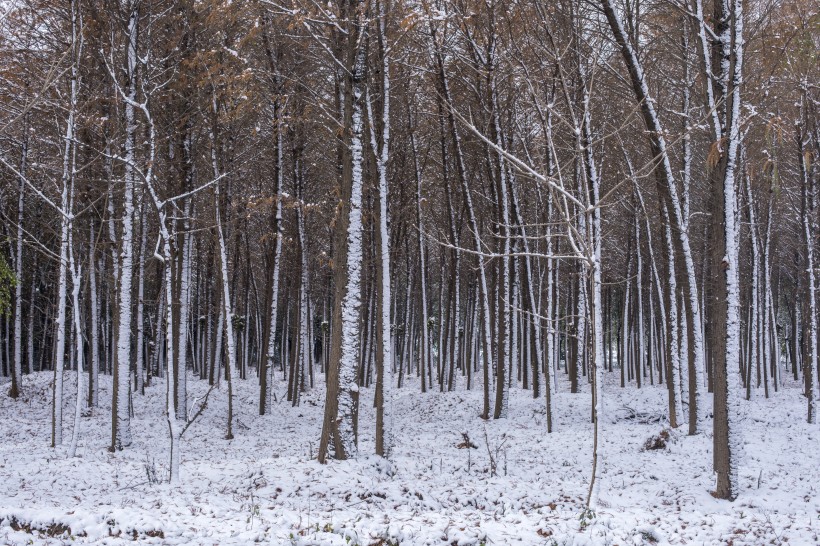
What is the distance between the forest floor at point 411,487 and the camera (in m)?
6.41

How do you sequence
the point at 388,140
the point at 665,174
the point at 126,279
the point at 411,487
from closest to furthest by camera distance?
the point at 411,487 < the point at 388,140 < the point at 665,174 < the point at 126,279

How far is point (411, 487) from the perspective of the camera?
30.5 ft

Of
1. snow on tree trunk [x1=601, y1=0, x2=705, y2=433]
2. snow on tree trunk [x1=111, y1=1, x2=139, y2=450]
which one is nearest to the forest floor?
snow on tree trunk [x1=111, y1=1, x2=139, y2=450]

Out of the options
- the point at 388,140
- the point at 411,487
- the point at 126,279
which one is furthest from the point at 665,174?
the point at 126,279

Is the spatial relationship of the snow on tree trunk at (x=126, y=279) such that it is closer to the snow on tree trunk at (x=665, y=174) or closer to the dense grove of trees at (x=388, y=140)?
the dense grove of trees at (x=388, y=140)

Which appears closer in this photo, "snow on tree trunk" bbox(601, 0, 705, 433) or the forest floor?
the forest floor

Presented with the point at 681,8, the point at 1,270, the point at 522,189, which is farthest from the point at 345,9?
the point at 522,189

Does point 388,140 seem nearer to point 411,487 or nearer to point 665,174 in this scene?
point 665,174

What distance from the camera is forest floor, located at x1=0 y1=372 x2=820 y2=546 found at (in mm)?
6414

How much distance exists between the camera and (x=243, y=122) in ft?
57.2

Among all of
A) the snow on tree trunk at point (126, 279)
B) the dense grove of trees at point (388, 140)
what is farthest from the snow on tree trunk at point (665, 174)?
the snow on tree trunk at point (126, 279)

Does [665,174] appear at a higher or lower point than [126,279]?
higher

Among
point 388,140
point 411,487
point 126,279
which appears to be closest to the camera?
point 411,487

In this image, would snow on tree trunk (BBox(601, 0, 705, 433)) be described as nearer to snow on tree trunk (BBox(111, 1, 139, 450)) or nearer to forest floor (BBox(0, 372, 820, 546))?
forest floor (BBox(0, 372, 820, 546))
